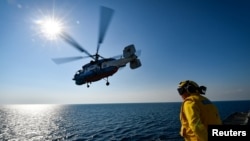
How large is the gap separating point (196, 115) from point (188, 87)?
834mm

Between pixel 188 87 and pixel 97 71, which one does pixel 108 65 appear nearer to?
pixel 97 71

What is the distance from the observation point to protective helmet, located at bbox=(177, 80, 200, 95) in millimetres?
4770

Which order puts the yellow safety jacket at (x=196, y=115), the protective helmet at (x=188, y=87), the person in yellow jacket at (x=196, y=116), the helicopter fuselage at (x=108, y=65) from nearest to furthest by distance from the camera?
the person in yellow jacket at (x=196, y=116)
the yellow safety jacket at (x=196, y=115)
the protective helmet at (x=188, y=87)
the helicopter fuselage at (x=108, y=65)

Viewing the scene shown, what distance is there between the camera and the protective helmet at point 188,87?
4770 mm

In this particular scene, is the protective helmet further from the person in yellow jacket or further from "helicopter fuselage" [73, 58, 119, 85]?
"helicopter fuselage" [73, 58, 119, 85]

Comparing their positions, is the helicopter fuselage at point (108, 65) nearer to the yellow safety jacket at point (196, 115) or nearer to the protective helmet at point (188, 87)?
the protective helmet at point (188, 87)

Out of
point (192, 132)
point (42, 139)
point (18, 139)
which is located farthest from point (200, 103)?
point (18, 139)

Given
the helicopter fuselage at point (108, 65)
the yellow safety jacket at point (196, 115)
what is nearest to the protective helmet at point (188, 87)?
the yellow safety jacket at point (196, 115)

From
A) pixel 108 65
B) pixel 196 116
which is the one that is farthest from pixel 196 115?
pixel 108 65

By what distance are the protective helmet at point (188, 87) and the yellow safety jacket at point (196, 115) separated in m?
0.20

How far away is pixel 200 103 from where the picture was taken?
434 cm

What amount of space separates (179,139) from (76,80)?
28501 millimetres

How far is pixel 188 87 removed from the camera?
15.7 ft

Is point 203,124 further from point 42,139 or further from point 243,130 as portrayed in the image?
point 42,139
